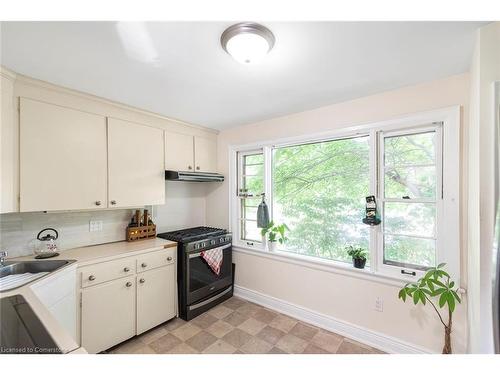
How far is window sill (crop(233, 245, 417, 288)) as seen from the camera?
6.23 feet

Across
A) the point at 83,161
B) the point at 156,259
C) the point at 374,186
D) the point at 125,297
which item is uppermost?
the point at 83,161

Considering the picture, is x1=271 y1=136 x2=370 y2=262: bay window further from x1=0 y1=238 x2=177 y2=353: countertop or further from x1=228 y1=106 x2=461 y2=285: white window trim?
x1=0 y1=238 x2=177 y2=353: countertop

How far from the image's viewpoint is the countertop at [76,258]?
2.60 ft

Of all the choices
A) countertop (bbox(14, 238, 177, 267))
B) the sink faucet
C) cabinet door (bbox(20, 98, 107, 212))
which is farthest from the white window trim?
the sink faucet

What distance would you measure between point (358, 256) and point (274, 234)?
92cm

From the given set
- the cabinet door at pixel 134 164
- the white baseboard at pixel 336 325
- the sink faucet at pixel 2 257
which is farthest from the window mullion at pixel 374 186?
the sink faucet at pixel 2 257

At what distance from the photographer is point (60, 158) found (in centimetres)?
181

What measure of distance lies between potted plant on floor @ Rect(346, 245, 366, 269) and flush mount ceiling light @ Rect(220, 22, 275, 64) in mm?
1857

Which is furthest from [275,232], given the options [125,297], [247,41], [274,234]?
[247,41]

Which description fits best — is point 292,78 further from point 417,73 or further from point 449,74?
point 449,74

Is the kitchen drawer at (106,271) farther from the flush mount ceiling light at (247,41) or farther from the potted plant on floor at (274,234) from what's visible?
the flush mount ceiling light at (247,41)

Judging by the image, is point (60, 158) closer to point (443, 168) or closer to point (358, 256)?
point (358, 256)

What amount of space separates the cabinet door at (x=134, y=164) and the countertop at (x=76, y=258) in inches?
16.9
